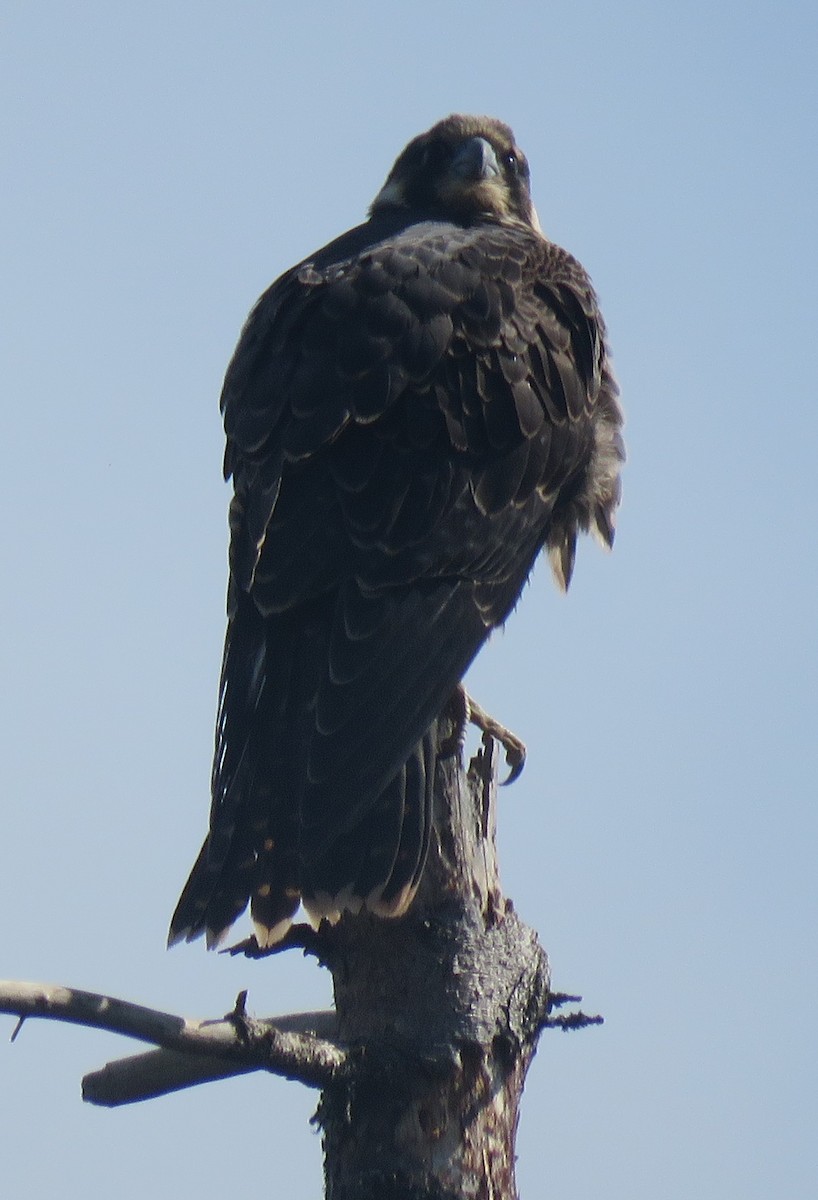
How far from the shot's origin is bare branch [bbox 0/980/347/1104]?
2.45m

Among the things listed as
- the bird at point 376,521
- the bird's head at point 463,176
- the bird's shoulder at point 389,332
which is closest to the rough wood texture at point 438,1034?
the bird at point 376,521

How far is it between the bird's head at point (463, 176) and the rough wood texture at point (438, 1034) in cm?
279

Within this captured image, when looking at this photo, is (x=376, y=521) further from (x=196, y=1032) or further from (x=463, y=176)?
(x=463, y=176)

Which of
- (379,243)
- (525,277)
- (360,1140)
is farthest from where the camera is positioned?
(379,243)

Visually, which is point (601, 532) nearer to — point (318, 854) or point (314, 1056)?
point (318, 854)

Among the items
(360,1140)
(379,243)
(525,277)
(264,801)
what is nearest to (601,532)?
(525,277)

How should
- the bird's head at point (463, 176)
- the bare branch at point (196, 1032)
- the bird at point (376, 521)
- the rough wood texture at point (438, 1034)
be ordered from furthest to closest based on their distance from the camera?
the bird's head at point (463, 176), the bird at point (376, 521), the rough wood texture at point (438, 1034), the bare branch at point (196, 1032)

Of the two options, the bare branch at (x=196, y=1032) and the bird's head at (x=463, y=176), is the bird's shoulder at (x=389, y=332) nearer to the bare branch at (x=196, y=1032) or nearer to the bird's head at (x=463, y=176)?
the bird's head at (x=463, y=176)

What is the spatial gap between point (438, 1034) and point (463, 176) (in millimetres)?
3410

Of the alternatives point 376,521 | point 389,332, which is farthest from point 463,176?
point 376,521

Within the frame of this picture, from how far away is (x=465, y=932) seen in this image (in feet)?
11.0

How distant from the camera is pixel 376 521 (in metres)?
3.85

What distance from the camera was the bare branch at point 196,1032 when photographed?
245 centimetres

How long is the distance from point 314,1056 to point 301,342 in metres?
1.93
